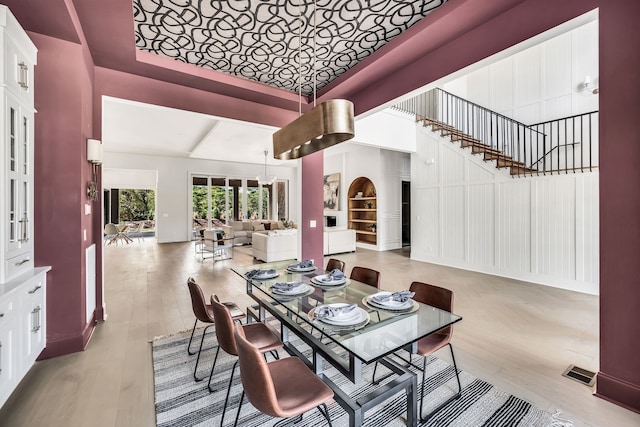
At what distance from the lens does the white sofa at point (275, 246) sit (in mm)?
6738

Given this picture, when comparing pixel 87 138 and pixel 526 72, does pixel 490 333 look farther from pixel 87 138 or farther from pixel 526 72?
pixel 526 72

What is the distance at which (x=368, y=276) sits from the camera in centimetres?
262

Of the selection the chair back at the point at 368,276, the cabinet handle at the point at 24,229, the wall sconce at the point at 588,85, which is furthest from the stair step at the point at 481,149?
the cabinet handle at the point at 24,229

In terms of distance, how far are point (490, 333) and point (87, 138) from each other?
4.62 meters

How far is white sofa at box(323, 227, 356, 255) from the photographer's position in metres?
7.67

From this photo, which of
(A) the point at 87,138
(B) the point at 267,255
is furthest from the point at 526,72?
(A) the point at 87,138

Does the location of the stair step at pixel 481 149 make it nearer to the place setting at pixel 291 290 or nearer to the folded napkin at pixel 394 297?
the folded napkin at pixel 394 297

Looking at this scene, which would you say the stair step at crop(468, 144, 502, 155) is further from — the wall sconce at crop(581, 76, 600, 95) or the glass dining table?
the glass dining table

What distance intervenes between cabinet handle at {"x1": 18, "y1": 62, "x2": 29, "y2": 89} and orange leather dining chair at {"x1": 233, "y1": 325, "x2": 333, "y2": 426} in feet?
8.04

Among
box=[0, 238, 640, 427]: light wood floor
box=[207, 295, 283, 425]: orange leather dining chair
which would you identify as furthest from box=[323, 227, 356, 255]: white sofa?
box=[207, 295, 283, 425]: orange leather dining chair

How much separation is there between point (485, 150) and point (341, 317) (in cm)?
568

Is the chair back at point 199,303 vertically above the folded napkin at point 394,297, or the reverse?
the folded napkin at point 394,297

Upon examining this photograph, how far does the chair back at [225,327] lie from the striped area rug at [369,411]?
0.47m

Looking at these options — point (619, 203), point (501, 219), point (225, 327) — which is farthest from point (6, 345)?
point (501, 219)
